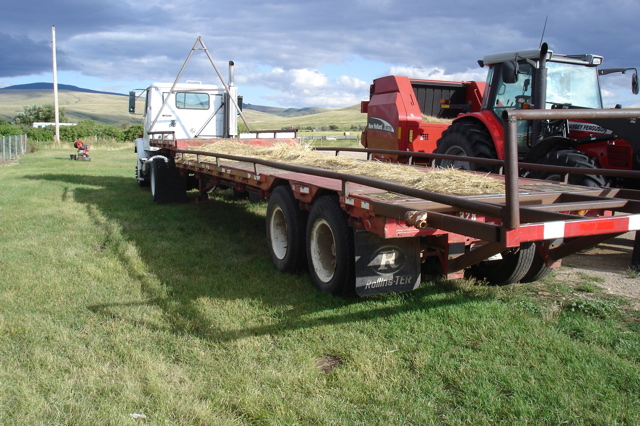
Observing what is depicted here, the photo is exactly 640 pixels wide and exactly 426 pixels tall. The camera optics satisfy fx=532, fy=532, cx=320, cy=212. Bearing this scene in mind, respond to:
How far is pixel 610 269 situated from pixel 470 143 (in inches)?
104

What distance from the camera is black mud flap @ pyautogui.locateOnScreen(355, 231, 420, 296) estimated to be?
14.2 feet

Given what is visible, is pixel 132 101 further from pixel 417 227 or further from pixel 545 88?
pixel 417 227

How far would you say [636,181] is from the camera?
6621 mm

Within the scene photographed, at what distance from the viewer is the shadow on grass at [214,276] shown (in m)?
4.45

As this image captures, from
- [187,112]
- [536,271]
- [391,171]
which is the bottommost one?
[536,271]

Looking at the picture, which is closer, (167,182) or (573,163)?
(573,163)

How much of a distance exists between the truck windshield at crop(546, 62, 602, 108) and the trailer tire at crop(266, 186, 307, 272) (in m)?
4.09

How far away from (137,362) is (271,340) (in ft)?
3.16

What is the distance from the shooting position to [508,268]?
5.09m

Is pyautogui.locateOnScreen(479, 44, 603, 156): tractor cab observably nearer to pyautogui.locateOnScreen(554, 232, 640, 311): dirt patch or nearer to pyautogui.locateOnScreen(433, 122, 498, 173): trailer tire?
pyautogui.locateOnScreen(433, 122, 498, 173): trailer tire

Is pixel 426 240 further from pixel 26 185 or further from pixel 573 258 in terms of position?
pixel 26 185

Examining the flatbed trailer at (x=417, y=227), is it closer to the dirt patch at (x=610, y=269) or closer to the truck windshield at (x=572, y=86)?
the dirt patch at (x=610, y=269)

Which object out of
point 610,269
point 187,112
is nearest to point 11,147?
point 187,112

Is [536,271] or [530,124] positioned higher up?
[530,124]
